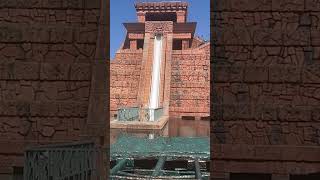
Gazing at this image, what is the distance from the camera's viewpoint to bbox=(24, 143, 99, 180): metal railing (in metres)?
5.96

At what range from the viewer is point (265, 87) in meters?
6.65

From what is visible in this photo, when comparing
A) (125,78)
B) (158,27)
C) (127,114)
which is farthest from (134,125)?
(158,27)

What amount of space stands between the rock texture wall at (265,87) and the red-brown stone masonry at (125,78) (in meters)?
25.0

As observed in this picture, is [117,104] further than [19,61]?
Yes

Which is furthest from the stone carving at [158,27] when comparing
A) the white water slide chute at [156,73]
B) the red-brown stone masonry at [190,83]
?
the red-brown stone masonry at [190,83]

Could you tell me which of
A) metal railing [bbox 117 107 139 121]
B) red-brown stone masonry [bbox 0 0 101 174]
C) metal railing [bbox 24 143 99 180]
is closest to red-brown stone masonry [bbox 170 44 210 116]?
metal railing [bbox 117 107 139 121]

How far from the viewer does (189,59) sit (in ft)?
111

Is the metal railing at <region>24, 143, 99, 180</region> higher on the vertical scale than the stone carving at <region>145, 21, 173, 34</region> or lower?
lower

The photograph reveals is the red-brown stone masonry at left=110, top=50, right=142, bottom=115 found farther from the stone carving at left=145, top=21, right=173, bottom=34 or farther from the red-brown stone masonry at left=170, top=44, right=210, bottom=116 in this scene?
the red-brown stone masonry at left=170, top=44, right=210, bottom=116

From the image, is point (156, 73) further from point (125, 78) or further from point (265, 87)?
point (265, 87)

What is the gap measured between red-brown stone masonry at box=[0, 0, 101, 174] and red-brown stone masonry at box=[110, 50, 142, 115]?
968 inches

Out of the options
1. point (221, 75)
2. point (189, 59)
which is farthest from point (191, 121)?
point (221, 75)

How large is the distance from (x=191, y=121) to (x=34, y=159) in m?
25.3

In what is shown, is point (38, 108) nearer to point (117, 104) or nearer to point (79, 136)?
point (79, 136)
